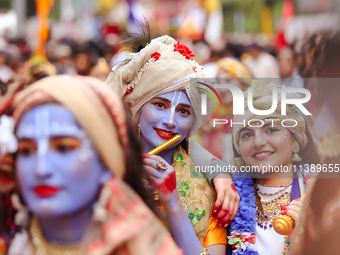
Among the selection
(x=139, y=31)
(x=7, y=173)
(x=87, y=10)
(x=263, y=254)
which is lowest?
(x=263, y=254)

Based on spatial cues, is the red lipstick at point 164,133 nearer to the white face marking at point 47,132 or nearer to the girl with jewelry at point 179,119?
the girl with jewelry at point 179,119

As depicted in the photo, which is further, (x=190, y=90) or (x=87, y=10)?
(x=87, y=10)

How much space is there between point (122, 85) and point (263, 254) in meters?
1.36

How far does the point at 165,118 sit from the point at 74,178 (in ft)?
3.90

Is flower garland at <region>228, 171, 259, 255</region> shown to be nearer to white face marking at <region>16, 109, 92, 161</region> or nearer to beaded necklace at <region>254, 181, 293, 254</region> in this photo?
beaded necklace at <region>254, 181, 293, 254</region>

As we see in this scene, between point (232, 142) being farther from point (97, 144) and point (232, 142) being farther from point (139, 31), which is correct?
point (97, 144)

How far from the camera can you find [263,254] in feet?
7.66

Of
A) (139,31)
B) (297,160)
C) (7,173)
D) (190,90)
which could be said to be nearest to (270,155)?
(297,160)

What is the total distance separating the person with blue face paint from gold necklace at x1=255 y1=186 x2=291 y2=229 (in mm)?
1115

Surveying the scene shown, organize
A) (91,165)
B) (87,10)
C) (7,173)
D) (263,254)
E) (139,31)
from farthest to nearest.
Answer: (87,10) → (139,31) → (263,254) → (7,173) → (91,165)

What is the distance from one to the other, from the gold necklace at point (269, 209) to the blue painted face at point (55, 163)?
1.35 m

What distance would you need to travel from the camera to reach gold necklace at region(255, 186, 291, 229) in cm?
239

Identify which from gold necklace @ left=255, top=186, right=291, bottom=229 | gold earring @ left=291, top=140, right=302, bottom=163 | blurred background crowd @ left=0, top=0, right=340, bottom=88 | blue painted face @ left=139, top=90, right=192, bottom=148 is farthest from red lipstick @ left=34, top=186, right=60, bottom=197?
blurred background crowd @ left=0, top=0, right=340, bottom=88

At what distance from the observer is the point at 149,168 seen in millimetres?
2133
